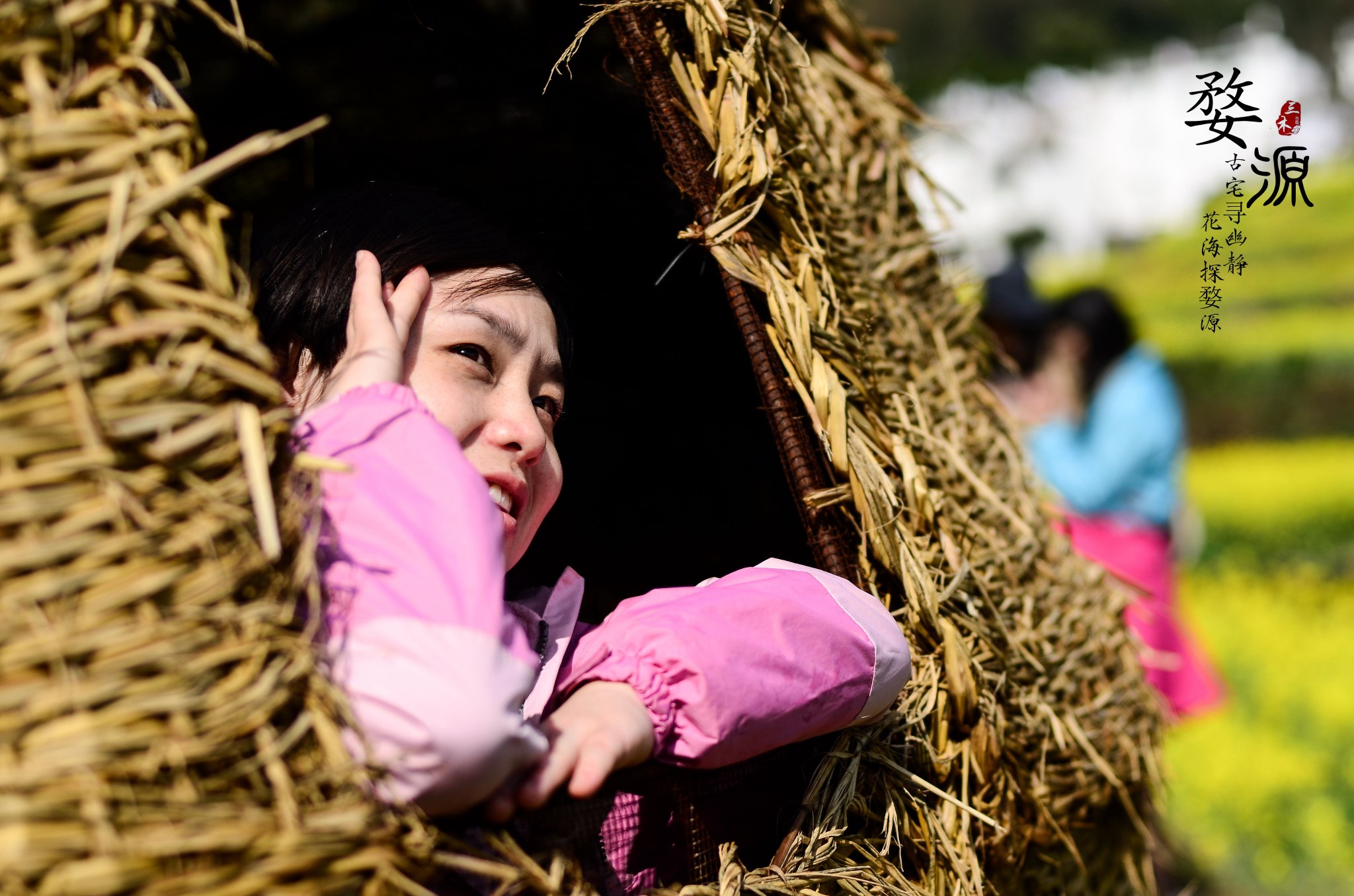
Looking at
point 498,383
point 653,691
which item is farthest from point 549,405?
point 653,691

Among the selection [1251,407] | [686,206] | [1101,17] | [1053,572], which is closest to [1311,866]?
[1053,572]

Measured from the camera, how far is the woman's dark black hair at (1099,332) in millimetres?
4613

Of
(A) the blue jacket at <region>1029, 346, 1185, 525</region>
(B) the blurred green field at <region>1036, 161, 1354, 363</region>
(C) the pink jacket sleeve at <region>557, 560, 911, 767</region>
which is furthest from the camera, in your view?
(B) the blurred green field at <region>1036, 161, 1354, 363</region>

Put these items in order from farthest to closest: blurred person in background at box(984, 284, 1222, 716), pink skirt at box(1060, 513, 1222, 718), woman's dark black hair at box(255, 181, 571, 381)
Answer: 1. blurred person in background at box(984, 284, 1222, 716)
2. pink skirt at box(1060, 513, 1222, 718)
3. woman's dark black hair at box(255, 181, 571, 381)

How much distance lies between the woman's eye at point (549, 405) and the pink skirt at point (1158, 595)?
240 cm

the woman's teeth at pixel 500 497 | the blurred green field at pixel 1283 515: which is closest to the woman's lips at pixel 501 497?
the woman's teeth at pixel 500 497

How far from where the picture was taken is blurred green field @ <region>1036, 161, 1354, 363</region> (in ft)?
36.1

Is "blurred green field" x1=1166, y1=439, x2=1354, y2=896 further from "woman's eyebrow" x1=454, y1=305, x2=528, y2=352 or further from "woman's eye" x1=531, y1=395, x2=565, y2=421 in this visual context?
"woman's eyebrow" x1=454, y1=305, x2=528, y2=352

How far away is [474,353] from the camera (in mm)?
1513

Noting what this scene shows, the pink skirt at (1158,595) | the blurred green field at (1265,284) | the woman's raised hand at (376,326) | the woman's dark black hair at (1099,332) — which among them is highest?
the woman's raised hand at (376,326)

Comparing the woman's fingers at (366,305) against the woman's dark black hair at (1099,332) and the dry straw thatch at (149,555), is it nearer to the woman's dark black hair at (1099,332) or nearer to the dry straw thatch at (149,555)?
A: the dry straw thatch at (149,555)

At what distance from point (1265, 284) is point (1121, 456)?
9751mm

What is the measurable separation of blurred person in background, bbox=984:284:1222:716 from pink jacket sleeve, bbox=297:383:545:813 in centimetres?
319

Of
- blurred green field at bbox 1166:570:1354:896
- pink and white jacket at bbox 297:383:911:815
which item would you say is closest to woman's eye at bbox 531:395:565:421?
pink and white jacket at bbox 297:383:911:815
